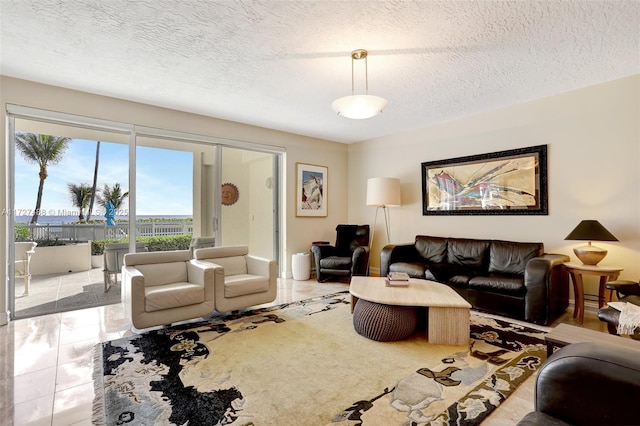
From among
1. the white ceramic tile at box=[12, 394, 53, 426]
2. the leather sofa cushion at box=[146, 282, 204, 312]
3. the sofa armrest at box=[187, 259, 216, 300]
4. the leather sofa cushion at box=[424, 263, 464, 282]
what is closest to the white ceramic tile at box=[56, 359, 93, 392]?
the white ceramic tile at box=[12, 394, 53, 426]

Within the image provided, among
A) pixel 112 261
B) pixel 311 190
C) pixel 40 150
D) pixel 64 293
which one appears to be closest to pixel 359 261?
pixel 311 190

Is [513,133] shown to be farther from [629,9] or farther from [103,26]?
[103,26]

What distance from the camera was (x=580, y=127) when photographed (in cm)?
355

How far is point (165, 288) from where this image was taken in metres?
3.09

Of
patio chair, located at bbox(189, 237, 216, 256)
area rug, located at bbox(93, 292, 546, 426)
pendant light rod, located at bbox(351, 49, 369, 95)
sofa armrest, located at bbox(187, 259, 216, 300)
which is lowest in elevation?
area rug, located at bbox(93, 292, 546, 426)

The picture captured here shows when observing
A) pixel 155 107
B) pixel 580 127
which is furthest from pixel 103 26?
pixel 580 127

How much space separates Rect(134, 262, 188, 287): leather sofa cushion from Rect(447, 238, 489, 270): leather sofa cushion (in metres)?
3.60

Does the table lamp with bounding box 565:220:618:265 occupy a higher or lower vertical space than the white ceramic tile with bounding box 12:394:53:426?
higher

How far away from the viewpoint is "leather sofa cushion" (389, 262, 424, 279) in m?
3.98

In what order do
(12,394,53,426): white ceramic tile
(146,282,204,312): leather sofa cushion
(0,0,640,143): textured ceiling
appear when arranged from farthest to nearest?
(146,282,204,312): leather sofa cushion < (0,0,640,143): textured ceiling < (12,394,53,426): white ceramic tile

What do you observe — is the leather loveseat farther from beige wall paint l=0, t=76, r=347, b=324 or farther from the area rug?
beige wall paint l=0, t=76, r=347, b=324

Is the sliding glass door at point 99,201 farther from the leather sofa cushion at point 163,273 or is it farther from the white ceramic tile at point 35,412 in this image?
the white ceramic tile at point 35,412

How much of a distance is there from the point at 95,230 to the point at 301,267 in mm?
3048

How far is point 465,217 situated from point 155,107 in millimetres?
4766
